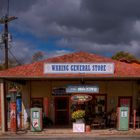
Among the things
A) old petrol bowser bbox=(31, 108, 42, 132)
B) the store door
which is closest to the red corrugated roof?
old petrol bowser bbox=(31, 108, 42, 132)

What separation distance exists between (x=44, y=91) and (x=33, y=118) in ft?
11.8

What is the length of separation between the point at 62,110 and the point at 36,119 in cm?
384

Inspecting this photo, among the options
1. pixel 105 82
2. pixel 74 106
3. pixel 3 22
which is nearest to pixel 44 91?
pixel 74 106

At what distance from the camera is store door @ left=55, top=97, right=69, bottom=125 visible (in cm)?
2397

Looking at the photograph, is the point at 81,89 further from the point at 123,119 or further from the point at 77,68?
the point at 123,119

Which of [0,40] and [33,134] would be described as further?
[0,40]

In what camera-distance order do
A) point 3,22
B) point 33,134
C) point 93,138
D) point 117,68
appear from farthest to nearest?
point 3,22, point 117,68, point 33,134, point 93,138

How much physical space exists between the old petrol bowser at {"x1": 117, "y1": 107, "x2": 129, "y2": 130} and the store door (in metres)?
4.52

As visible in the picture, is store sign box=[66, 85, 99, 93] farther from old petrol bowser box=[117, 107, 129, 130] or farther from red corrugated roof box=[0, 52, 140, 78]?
old petrol bowser box=[117, 107, 129, 130]

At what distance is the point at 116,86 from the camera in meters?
23.8

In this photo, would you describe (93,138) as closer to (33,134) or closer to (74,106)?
(33,134)

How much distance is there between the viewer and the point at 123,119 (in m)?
20.6

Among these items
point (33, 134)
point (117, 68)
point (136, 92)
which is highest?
point (117, 68)

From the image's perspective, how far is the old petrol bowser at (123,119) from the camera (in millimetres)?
20578
